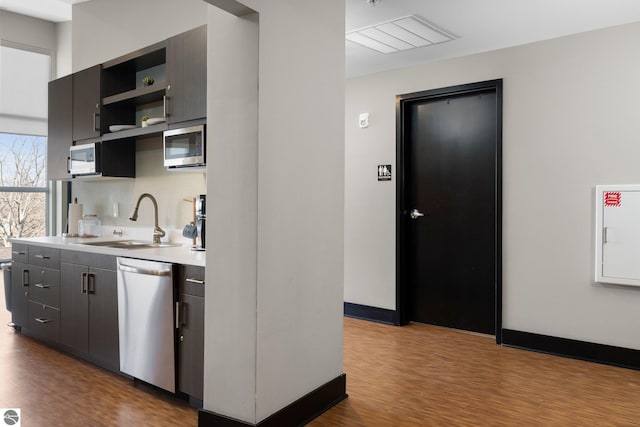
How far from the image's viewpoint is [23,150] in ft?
21.7

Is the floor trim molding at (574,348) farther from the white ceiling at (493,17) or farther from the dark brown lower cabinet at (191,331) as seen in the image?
the dark brown lower cabinet at (191,331)

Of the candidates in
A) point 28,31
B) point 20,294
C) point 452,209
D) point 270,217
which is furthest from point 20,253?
point 452,209

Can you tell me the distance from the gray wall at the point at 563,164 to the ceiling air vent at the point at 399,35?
1.97 feet

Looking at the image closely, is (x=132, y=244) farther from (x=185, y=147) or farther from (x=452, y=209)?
(x=452, y=209)

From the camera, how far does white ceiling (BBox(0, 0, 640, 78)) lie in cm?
291

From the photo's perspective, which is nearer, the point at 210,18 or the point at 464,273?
the point at 210,18

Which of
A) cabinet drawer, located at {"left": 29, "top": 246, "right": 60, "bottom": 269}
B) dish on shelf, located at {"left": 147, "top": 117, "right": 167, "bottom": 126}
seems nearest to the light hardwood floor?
cabinet drawer, located at {"left": 29, "top": 246, "right": 60, "bottom": 269}

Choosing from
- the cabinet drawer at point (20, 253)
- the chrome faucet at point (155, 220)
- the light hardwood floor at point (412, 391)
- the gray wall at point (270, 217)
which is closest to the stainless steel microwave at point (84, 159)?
the chrome faucet at point (155, 220)

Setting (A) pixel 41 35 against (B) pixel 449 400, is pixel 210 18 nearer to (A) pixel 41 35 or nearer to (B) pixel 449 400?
(B) pixel 449 400

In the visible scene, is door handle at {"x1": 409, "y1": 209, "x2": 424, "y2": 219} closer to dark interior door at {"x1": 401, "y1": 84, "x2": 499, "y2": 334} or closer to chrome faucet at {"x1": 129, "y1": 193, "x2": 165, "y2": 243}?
dark interior door at {"x1": 401, "y1": 84, "x2": 499, "y2": 334}

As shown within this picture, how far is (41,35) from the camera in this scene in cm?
562

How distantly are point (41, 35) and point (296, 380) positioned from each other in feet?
17.9

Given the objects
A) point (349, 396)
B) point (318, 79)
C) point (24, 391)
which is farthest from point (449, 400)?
point (24, 391)

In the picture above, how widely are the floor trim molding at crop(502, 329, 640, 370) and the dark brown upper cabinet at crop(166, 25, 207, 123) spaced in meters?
2.88
